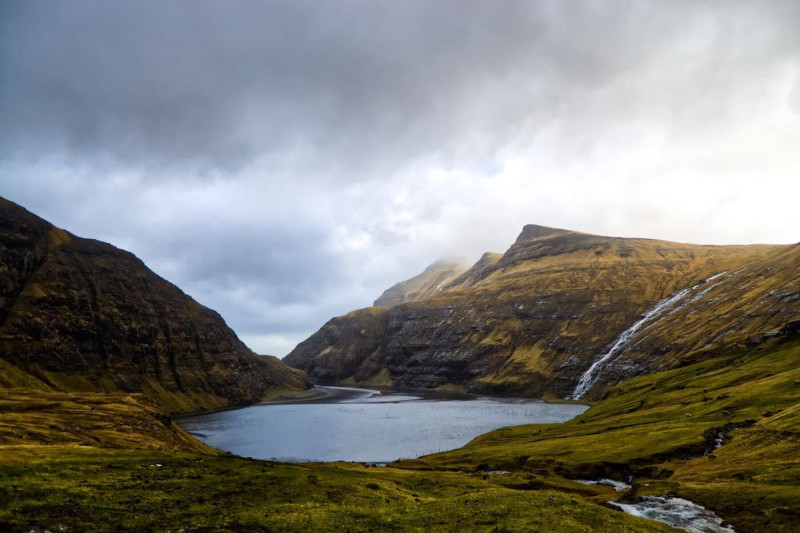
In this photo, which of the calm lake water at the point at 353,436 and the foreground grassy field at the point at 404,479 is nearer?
the foreground grassy field at the point at 404,479

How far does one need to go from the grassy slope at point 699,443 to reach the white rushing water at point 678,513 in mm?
1417

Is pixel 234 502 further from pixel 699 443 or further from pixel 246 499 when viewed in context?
pixel 699 443

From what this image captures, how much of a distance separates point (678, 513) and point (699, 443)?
41.4 meters

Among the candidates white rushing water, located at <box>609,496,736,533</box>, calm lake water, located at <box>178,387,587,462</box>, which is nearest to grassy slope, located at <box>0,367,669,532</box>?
white rushing water, located at <box>609,496,736,533</box>

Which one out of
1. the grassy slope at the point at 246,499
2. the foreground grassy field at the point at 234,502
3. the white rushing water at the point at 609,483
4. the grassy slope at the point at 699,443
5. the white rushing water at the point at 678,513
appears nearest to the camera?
the foreground grassy field at the point at 234,502

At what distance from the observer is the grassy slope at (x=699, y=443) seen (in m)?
46.0

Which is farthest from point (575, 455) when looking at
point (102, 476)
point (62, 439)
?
point (62, 439)

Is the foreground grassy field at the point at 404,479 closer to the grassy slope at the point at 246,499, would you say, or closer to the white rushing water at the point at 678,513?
the grassy slope at the point at 246,499

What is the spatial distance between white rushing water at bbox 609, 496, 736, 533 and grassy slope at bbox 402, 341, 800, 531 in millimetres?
1417

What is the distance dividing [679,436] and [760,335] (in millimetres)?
106534

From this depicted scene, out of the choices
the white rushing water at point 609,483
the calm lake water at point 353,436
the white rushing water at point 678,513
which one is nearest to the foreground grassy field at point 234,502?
the white rushing water at point 678,513

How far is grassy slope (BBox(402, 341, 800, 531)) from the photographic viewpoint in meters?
46.0

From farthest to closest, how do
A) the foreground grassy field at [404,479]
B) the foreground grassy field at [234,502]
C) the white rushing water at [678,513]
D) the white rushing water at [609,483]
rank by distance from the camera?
the white rushing water at [609,483]
the white rushing water at [678,513]
the foreground grassy field at [404,479]
the foreground grassy field at [234,502]

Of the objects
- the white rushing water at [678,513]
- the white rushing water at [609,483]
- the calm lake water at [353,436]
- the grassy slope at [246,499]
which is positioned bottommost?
the calm lake water at [353,436]
